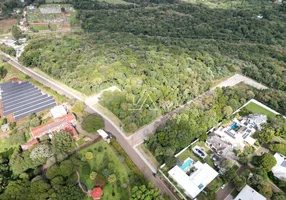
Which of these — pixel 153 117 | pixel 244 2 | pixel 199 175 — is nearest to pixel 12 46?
pixel 153 117

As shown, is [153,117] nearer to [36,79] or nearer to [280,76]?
[36,79]

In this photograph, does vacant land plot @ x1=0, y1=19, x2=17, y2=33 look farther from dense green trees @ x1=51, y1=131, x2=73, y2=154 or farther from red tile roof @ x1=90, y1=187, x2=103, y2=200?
red tile roof @ x1=90, y1=187, x2=103, y2=200

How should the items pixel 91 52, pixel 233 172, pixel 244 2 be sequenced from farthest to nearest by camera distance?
1. pixel 244 2
2. pixel 91 52
3. pixel 233 172

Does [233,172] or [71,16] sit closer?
[233,172]

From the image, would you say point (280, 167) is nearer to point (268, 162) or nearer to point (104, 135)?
point (268, 162)

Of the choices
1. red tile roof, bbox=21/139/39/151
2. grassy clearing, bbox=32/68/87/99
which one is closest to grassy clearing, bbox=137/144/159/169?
red tile roof, bbox=21/139/39/151

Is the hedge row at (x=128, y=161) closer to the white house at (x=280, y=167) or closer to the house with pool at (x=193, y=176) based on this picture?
the house with pool at (x=193, y=176)
